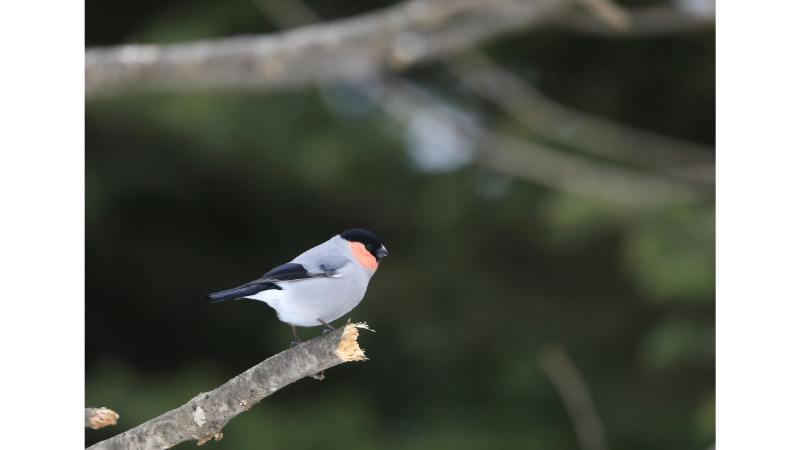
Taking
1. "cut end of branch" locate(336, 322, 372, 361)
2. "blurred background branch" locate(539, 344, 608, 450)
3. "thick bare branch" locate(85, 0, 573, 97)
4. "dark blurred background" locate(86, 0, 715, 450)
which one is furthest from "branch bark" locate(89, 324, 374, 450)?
"blurred background branch" locate(539, 344, 608, 450)

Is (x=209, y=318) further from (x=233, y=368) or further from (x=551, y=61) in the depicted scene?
(x=551, y=61)

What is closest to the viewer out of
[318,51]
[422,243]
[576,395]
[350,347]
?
[350,347]

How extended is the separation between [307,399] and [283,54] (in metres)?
0.67

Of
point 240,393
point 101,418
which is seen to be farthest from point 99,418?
point 240,393

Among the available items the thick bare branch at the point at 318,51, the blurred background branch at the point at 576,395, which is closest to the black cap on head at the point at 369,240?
the thick bare branch at the point at 318,51

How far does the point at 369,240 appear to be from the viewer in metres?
0.73

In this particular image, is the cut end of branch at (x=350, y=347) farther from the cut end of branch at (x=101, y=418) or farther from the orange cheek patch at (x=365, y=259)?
the cut end of branch at (x=101, y=418)

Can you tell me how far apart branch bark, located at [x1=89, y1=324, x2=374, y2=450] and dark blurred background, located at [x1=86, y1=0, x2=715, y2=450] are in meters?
0.10

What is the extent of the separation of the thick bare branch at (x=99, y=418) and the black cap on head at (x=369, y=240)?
10.4 inches

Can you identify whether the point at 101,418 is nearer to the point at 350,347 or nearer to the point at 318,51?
the point at 350,347

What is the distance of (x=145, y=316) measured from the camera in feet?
3.27

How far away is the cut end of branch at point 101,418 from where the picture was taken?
72 cm

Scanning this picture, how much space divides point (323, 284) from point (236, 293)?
0.27ft
